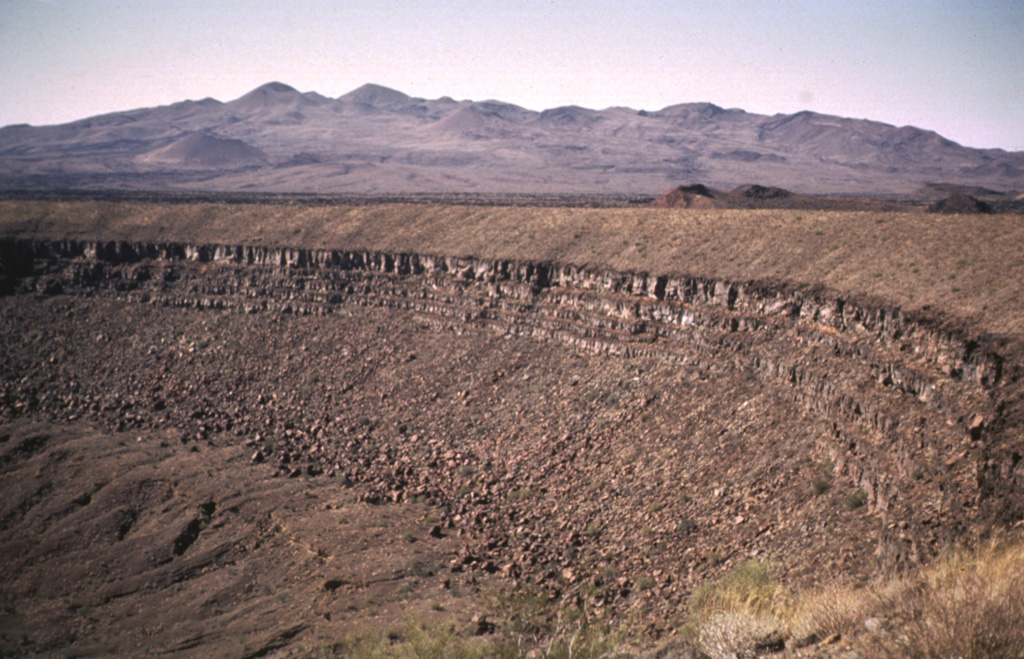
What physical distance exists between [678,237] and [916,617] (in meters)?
36.9

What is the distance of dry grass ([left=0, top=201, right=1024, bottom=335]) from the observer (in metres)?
29.5

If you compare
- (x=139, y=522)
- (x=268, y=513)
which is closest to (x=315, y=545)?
(x=268, y=513)

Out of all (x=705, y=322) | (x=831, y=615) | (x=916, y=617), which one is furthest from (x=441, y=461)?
(x=916, y=617)

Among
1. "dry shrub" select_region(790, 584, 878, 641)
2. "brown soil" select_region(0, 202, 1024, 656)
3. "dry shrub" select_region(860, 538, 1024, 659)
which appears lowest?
"brown soil" select_region(0, 202, 1024, 656)

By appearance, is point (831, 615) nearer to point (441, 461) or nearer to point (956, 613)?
point (956, 613)

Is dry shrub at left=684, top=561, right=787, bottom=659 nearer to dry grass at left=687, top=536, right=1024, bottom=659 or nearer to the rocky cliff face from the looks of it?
dry grass at left=687, top=536, right=1024, bottom=659

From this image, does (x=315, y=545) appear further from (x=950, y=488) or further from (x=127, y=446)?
(x=950, y=488)

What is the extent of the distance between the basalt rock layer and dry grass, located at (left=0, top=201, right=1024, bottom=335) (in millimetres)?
1668

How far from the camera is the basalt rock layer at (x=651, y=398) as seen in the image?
18609 mm

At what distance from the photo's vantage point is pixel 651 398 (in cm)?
3309

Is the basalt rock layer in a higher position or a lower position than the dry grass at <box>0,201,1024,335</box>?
lower

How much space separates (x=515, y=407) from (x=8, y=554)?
22428 millimetres

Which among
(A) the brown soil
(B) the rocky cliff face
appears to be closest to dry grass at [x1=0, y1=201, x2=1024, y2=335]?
(A) the brown soil

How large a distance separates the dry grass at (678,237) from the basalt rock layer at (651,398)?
167 cm
